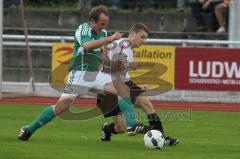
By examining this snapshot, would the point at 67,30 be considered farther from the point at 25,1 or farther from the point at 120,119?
the point at 120,119

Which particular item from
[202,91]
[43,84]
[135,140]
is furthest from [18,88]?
[135,140]

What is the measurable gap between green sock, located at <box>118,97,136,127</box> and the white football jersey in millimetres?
493

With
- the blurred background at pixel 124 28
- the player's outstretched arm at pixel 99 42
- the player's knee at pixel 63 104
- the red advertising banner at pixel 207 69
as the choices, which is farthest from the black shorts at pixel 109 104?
the blurred background at pixel 124 28

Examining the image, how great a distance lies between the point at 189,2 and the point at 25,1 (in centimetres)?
620

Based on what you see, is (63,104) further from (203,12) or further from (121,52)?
(203,12)

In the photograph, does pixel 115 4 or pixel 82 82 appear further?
pixel 115 4

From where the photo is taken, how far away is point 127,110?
12750 millimetres

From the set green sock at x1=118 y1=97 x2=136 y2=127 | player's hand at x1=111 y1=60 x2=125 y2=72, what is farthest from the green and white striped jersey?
green sock at x1=118 y1=97 x2=136 y2=127

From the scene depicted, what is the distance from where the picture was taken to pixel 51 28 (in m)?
27.3

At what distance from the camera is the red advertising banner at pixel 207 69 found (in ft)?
70.6

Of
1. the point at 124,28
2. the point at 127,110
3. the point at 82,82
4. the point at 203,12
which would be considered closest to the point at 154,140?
the point at 127,110

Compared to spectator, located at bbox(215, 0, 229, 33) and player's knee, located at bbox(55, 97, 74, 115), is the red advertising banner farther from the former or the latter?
player's knee, located at bbox(55, 97, 74, 115)

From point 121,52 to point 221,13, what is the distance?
12.7 meters

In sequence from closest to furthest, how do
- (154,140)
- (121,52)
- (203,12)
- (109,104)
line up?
(154,140) < (109,104) < (121,52) < (203,12)
